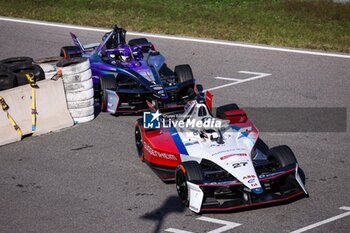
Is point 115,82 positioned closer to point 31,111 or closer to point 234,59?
point 31,111

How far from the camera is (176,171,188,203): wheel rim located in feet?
37.2

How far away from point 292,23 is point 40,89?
1112 centimetres

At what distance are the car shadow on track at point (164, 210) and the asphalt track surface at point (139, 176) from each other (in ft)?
0.05

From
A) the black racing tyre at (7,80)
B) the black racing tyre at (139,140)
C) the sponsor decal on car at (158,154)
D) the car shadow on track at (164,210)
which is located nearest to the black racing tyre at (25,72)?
the black racing tyre at (7,80)

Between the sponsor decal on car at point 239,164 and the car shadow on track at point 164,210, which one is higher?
the sponsor decal on car at point 239,164

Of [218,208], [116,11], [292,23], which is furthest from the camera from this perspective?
[116,11]

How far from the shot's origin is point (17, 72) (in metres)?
15.5

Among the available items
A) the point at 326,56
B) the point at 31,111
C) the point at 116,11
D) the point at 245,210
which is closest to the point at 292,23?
the point at 326,56

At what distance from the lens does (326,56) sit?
20.3 m

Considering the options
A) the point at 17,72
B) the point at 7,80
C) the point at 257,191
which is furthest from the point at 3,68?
the point at 257,191

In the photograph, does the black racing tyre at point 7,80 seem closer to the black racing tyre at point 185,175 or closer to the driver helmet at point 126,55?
the driver helmet at point 126,55

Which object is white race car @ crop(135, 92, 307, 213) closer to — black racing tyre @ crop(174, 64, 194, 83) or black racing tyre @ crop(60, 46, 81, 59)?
black racing tyre @ crop(174, 64, 194, 83)

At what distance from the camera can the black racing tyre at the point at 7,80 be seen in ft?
48.1

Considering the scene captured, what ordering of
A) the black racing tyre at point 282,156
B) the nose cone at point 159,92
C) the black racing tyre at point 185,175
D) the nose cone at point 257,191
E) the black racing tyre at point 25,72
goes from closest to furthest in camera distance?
the nose cone at point 257,191
the black racing tyre at point 185,175
the black racing tyre at point 282,156
the black racing tyre at point 25,72
the nose cone at point 159,92
